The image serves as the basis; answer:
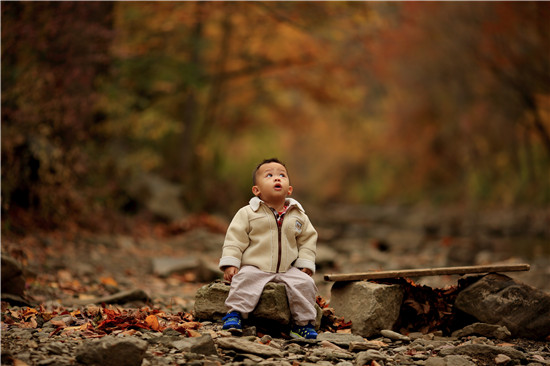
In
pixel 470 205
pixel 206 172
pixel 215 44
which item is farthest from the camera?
pixel 470 205

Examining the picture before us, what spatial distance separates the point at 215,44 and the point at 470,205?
39.4 ft

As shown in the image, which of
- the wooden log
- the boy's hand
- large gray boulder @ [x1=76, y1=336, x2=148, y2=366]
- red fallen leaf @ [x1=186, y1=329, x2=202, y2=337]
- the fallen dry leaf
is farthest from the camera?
the wooden log

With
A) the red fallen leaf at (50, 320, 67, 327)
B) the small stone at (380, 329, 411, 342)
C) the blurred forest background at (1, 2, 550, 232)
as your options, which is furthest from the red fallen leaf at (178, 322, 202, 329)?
the blurred forest background at (1, 2, 550, 232)

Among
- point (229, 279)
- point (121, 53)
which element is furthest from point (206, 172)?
point (229, 279)

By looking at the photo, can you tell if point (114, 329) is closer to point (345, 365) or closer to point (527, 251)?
point (345, 365)

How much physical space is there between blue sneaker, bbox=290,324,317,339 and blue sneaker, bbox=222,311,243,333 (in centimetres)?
38

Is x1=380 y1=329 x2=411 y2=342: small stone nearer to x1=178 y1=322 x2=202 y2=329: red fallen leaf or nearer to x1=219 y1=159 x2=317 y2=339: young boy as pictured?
x1=219 y1=159 x2=317 y2=339: young boy

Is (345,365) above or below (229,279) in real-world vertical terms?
below

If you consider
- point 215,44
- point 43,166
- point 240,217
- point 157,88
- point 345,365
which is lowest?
point 345,365

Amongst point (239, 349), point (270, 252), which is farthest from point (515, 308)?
point (239, 349)

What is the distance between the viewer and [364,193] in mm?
31234

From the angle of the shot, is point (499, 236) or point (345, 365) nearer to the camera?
point (345, 365)

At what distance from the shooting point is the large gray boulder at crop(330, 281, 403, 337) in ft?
13.4

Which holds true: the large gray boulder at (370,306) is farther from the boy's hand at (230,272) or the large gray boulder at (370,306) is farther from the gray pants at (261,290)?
the boy's hand at (230,272)
